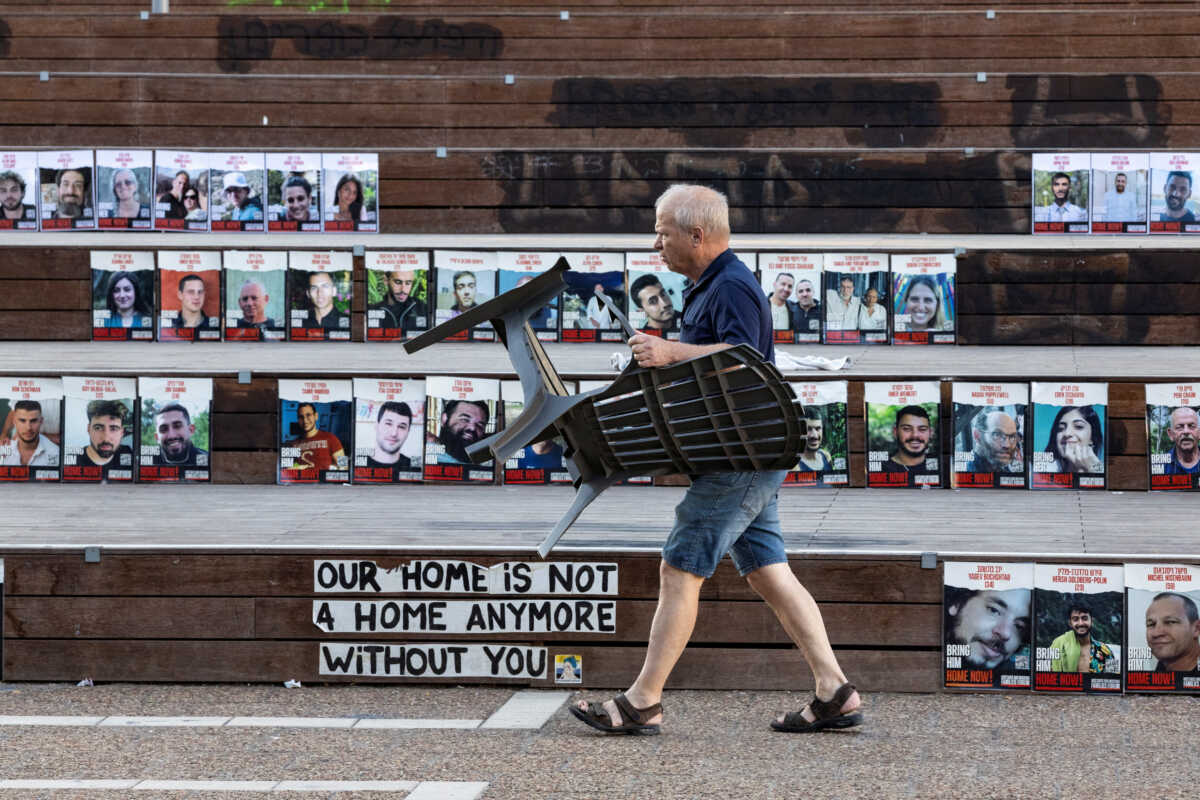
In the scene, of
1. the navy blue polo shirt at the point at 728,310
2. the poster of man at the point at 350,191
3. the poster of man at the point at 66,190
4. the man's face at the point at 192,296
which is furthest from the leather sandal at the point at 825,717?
the poster of man at the point at 66,190

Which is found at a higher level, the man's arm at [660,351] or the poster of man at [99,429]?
the man's arm at [660,351]

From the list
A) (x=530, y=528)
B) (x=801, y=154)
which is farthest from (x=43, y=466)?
(x=801, y=154)

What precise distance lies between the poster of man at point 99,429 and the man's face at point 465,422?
44.4 inches

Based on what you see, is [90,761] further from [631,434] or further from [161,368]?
[161,368]

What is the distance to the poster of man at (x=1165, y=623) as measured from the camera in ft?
13.5

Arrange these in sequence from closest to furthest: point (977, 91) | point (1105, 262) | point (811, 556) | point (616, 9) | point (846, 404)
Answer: point (811, 556) < point (846, 404) < point (1105, 262) < point (977, 91) < point (616, 9)

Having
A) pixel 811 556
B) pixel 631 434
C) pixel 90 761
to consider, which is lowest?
pixel 90 761

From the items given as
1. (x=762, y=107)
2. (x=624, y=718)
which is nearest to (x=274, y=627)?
(x=624, y=718)

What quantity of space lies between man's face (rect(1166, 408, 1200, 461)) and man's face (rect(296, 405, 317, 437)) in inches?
116

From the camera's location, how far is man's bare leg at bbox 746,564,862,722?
3.81 metres

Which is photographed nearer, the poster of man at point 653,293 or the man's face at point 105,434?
the man's face at point 105,434

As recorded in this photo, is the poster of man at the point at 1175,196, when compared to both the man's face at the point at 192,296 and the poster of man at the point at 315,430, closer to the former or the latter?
the poster of man at the point at 315,430

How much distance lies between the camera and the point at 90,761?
3.66 m

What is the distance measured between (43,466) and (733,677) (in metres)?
2.91
